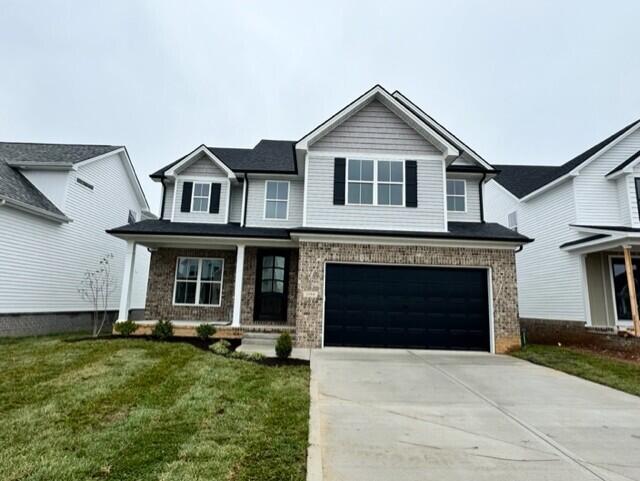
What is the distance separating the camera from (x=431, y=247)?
10.9 m

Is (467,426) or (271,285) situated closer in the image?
(467,426)

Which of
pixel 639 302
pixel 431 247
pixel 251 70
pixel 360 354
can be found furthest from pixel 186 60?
pixel 639 302

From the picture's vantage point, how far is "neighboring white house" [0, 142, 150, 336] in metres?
12.1

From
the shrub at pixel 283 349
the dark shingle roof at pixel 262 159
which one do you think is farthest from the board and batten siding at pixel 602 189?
the shrub at pixel 283 349

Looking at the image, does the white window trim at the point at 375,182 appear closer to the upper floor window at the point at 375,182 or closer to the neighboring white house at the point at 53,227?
the upper floor window at the point at 375,182

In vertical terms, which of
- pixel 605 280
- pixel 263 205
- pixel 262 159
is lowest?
pixel 605 280

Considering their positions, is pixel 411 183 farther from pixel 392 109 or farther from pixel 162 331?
pixel 162 331

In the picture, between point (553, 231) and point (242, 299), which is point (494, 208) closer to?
point (553, 231)

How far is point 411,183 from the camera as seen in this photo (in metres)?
11.6

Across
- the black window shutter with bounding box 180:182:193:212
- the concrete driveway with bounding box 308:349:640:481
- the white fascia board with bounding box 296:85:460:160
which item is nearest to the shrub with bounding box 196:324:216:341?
the concrete driveway with bounding box 308:349:640:481

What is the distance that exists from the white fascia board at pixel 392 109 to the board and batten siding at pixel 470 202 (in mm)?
1903

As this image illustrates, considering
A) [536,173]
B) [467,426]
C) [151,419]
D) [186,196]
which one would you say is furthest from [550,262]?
[151,419]

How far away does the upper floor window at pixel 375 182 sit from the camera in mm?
11531

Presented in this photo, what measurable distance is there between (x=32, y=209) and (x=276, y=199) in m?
8.60
